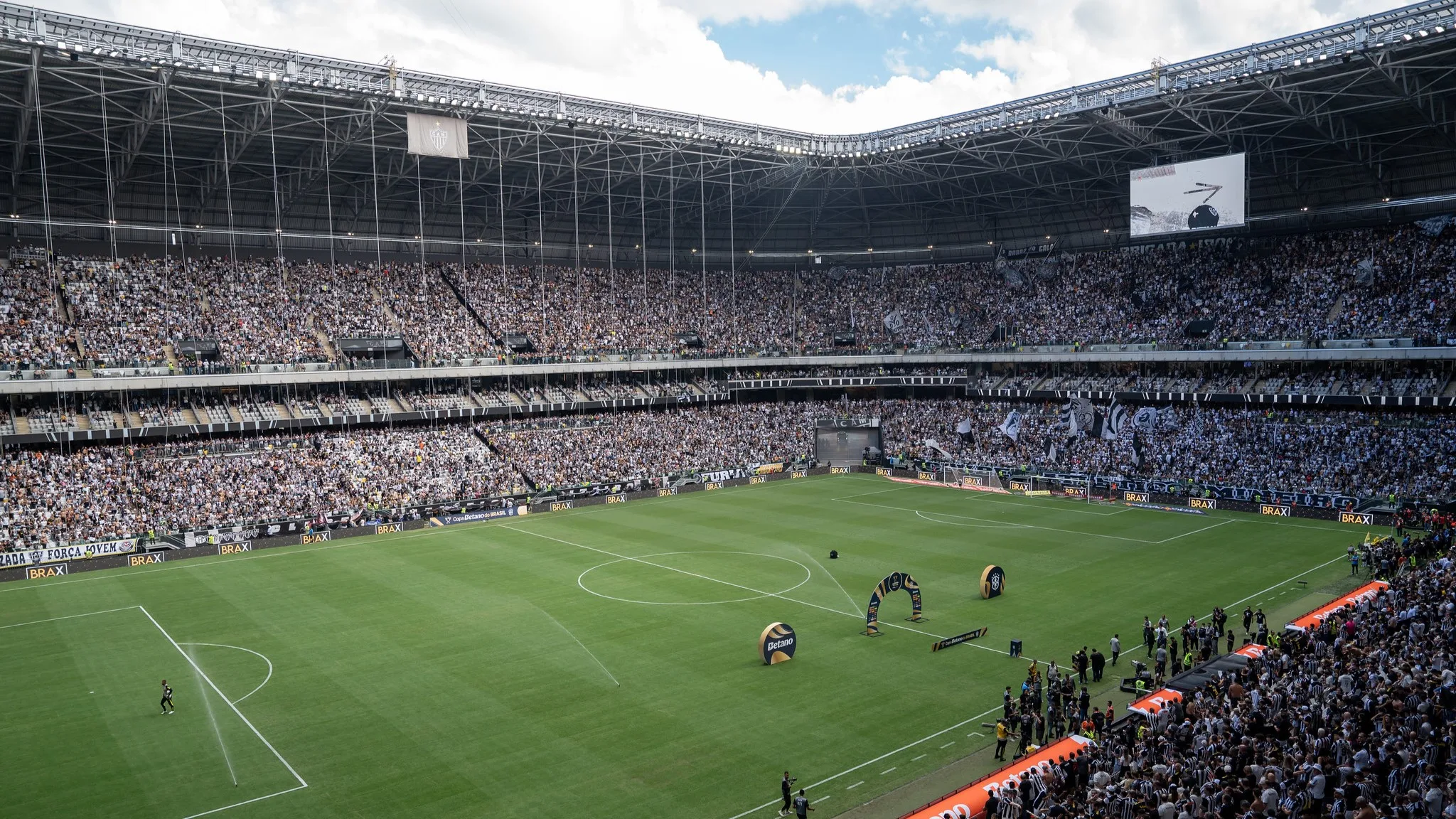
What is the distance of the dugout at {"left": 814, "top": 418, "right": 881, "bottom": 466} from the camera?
7581cm

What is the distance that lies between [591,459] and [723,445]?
11114mm

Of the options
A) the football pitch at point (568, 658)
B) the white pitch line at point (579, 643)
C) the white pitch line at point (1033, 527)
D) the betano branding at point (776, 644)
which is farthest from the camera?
the white pitch line at point (1033, 527)

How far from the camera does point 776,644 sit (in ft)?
92.2

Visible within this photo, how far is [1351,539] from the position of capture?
43.3m

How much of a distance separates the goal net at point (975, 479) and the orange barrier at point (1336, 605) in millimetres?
27932

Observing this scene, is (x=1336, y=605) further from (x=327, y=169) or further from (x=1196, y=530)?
(x=327, y=169)

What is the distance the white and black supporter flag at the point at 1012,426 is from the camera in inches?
2729

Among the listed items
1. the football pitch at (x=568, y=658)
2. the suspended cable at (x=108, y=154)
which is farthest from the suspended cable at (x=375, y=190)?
the football pitch at (x=568, y=658)

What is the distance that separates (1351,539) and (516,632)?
36631mm

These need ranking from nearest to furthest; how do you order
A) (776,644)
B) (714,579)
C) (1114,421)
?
(776,644) → (714,579) → (1114,421)

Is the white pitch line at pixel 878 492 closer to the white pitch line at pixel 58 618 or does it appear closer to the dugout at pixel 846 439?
the dugout at pixel 846 439

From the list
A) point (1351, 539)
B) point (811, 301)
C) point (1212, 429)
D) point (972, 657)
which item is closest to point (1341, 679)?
point (972, 657)

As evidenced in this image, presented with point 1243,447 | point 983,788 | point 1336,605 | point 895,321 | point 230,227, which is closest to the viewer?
point 983,788

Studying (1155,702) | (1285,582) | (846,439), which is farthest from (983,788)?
(846,439)
